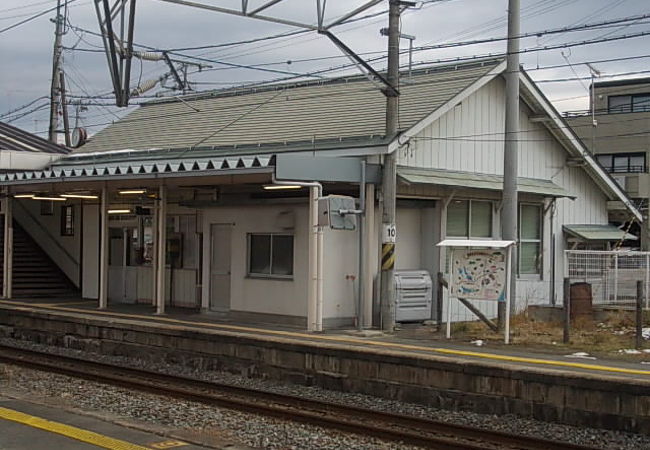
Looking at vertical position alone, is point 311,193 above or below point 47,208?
below

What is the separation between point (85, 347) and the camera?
18906 millimetres

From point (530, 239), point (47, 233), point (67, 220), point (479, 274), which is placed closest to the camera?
point (479, 274)

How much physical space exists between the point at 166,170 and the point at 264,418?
7808 mm

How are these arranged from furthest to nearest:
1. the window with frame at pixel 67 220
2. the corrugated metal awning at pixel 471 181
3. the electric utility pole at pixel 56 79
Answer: the electric utility pole at pixel 56 79 < the window with frame at pixel 67 220 < the corrugated metal awning at pixel 471 181

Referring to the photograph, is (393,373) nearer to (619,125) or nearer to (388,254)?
(388,254)

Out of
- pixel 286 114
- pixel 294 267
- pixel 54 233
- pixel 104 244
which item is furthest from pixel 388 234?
pixel 54 233

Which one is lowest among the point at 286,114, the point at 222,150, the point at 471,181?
the point at 471,181

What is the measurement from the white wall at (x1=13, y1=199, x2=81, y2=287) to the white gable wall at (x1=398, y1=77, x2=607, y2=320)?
1279 cm

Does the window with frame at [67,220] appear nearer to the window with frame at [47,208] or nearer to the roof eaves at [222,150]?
the window with frame at [47,208]

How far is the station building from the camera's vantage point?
17.4 metres

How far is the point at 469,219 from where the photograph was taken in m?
19.9

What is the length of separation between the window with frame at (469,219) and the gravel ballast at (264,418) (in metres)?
6.46

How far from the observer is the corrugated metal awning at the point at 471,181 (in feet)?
57.9

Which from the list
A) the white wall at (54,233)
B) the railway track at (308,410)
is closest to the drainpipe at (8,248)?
the white wall at (54,233)
